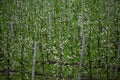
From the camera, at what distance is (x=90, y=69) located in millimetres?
25922

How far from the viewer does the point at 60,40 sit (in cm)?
2977

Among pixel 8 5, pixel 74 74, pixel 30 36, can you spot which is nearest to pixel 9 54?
pixel 30 36

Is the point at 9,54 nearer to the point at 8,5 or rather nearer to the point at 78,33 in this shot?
the point at 78,33

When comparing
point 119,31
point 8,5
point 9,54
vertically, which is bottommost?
point 9,54

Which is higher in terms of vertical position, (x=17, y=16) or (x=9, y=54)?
(x=17, y=16)

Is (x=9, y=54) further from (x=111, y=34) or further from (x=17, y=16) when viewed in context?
(x=111, y=34)

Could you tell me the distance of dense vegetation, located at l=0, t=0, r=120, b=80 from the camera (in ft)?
88.4

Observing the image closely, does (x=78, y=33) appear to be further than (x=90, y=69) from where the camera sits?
Yes

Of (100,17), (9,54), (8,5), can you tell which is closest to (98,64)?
(100,17)

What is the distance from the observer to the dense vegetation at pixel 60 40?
27.0 metres

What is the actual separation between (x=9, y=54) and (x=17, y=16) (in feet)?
33.8

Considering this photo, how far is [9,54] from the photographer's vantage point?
1046 inches

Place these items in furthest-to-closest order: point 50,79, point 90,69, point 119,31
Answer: point 119,31 → point 50,79 → point 90,69

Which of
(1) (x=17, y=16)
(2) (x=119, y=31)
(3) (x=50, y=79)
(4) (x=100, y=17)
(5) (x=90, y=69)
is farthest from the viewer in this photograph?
(1) (x=17, y=16)
